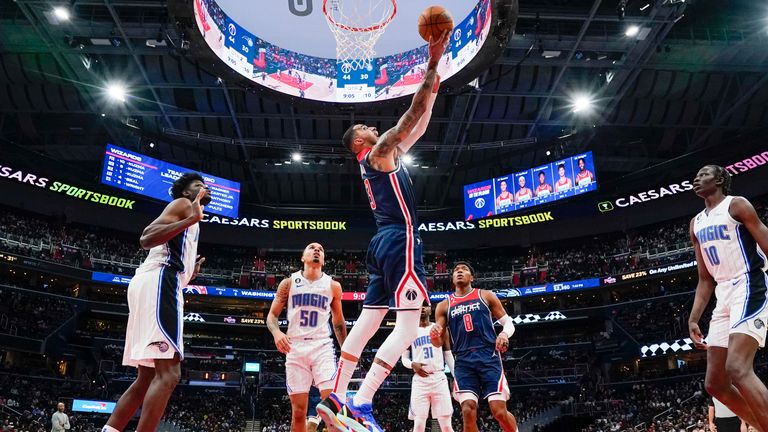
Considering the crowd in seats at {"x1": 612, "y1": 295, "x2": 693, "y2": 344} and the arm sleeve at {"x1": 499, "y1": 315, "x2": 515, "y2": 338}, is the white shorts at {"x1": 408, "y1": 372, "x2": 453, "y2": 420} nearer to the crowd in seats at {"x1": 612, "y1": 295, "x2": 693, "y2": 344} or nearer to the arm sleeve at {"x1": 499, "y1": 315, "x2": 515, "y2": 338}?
the arm sleeve at {"x1": 499, "y1": 315, "x2": 515, "y2": 338}

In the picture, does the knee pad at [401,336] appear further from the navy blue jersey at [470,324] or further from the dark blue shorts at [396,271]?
the navy blue jersey at [470,324]

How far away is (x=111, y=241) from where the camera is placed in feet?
111

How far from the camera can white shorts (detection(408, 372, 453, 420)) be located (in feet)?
28.9

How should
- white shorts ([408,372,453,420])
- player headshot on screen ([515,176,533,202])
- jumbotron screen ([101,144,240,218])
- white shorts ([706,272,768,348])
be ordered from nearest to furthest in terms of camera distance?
white shorts ([706,272,768,348])
white shorts ([408,372,453,420])
jumbotron screen ([101,144,240,218])
player headshot on screen ([515,176,533,202])

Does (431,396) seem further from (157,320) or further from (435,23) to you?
(435,23)

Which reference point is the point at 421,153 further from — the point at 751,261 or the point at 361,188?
the point at 751,261

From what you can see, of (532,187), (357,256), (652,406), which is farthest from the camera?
(357,256)

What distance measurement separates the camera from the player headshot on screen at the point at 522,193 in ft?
91.3

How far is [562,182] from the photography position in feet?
88.2

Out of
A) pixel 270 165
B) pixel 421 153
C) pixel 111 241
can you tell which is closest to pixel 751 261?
pixel 421 153

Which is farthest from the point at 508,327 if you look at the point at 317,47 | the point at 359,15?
the point at 317,47

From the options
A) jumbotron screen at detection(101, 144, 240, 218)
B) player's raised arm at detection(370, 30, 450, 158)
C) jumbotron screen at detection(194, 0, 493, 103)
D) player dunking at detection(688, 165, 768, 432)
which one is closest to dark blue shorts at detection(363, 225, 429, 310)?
player's raised arm at detection(370, 30, 450, 158)

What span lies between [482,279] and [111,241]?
71.1ft

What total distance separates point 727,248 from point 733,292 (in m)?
0.42
